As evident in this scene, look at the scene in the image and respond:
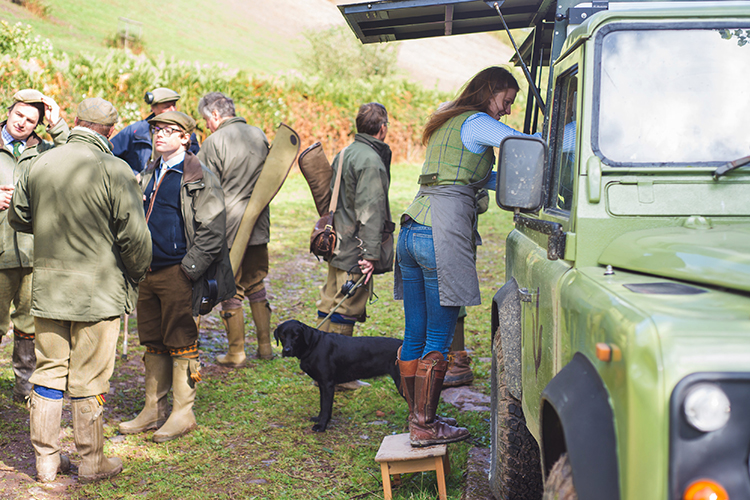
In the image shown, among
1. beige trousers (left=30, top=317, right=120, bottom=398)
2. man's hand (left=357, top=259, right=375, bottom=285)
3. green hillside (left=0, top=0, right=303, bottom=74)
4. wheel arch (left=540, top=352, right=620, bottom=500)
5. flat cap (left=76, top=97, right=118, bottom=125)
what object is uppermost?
green hillside (left=0, top=0, right=303, bottom=74)

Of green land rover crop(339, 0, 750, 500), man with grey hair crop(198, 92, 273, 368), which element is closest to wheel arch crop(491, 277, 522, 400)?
green land rover crop(339, 0, 750, 500)

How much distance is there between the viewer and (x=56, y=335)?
3.95 meters

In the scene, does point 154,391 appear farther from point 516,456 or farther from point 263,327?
point 516,456

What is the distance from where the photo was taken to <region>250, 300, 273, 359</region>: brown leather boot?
20.9ft

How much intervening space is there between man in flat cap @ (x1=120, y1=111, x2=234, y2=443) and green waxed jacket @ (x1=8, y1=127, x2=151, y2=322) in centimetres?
52

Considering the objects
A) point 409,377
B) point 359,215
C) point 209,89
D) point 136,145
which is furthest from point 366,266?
point 209,89

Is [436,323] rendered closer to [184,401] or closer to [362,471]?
[362,471]

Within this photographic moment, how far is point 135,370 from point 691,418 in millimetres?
5518

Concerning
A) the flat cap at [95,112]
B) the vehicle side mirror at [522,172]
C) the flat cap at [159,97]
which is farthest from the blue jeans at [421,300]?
the flat cap at [159,97]

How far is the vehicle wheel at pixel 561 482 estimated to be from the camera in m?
1.89

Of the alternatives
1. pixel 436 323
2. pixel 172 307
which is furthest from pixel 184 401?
pixel 436 323

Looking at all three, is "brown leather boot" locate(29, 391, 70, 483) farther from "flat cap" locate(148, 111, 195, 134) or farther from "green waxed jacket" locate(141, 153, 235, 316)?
"flat cap" locate(148, 111, 195, 134)

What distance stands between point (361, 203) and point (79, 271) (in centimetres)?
220

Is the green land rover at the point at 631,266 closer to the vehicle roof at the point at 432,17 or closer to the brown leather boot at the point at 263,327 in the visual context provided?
the vehicle roof at the point at 432,17
